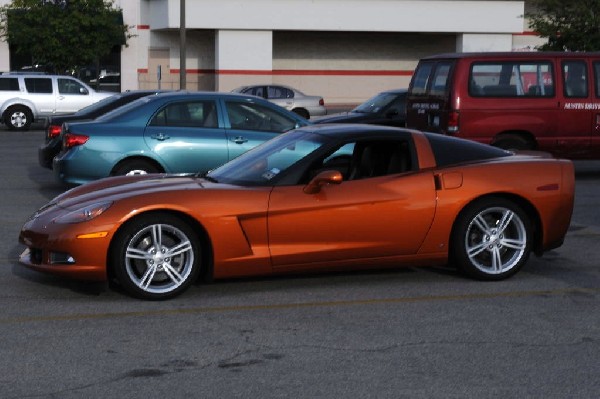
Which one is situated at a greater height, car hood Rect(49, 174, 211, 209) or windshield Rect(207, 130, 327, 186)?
windshield Rect(207, 130, 327, 186)

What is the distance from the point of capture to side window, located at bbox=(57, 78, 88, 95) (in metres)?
32.7

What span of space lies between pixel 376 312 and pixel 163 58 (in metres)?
45.4

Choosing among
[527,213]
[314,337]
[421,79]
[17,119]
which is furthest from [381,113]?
[17,119]

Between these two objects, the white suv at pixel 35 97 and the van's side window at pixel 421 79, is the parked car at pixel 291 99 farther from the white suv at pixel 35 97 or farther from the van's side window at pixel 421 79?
the van's side window at pixel 421 79

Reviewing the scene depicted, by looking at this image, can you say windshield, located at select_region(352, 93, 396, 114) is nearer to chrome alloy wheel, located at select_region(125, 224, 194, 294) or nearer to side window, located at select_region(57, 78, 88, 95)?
chrome alloy wheel, located at select_region(125, 224, 194, 294)

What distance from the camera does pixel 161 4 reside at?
1939 inches

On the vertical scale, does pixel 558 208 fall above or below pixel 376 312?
above

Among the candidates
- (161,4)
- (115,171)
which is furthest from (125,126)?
(161,4)

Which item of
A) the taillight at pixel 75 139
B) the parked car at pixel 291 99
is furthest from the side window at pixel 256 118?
the parked car at pixel 291 99

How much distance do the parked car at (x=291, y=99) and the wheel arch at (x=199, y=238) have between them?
29.4m

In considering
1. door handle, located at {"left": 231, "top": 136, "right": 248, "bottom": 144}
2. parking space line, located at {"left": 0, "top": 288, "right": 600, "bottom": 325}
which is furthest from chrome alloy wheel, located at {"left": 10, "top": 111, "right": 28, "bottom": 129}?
parking space line, located at {"left": 0, "top": 288, "right": 600, "bottom": 325}

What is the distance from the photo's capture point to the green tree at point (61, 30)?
46.4 meters

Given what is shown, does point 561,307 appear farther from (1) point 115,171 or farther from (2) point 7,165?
(2) point 7,165

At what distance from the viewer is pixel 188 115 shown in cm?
1382
